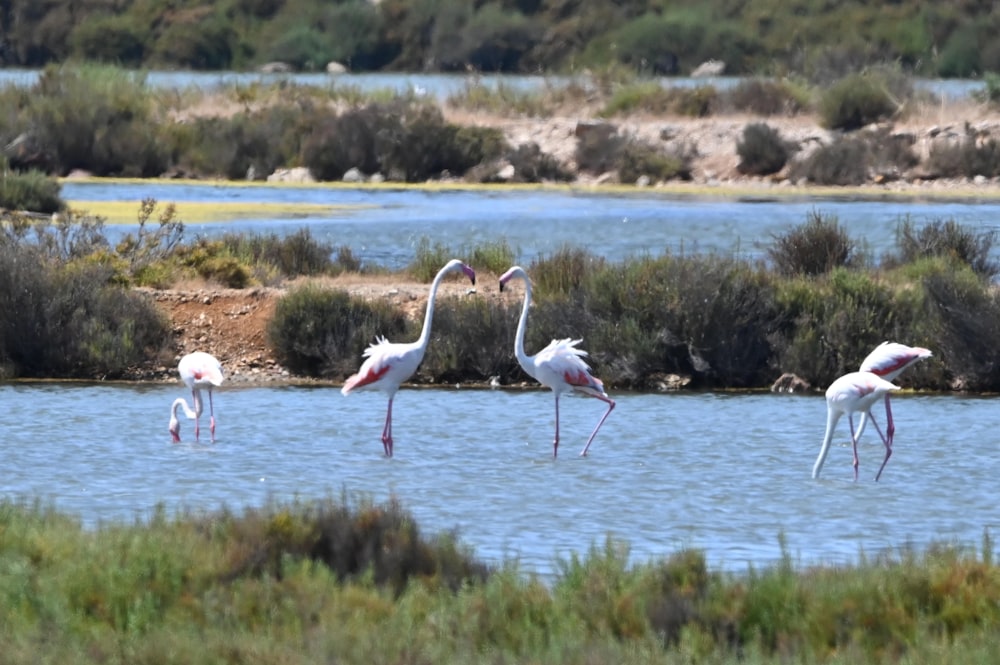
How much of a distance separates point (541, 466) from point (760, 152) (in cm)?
3213

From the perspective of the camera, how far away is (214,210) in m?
36.1

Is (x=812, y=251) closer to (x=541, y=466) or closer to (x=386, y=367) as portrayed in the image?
(x=386, y=367)

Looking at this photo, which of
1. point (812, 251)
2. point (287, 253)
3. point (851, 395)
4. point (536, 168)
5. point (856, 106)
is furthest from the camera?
point (856, 106)

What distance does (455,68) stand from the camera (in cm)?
9650

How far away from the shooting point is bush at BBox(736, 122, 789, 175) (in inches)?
1800

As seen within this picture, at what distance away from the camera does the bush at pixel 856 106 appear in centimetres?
4922

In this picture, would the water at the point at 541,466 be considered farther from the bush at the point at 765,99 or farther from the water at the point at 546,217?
the bush at the point at 765,99

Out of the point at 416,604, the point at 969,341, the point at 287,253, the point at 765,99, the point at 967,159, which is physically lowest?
the point at 416,604

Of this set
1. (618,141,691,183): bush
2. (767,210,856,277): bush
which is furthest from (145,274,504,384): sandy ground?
(618,141,691,183): bush

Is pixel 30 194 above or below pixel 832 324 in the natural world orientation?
above

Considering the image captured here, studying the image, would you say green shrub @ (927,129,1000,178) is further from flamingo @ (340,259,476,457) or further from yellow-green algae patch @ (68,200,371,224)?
flamingo @ (340,259,476,457)

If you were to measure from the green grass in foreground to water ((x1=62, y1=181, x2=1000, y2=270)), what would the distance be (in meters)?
16.8

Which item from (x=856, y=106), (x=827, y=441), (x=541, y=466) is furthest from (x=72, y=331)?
(x=856, y=106)

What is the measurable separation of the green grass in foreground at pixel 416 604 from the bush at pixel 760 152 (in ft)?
121
